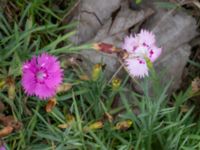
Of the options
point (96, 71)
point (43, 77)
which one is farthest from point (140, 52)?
point (43, 77)

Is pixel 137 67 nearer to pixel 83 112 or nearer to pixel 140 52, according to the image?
pixel 140 52

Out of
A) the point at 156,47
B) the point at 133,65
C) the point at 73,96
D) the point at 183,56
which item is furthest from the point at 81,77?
the point at 183,56

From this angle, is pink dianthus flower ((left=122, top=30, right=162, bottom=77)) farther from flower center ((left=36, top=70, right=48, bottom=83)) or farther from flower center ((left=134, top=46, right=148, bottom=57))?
flower center ((left=36, top=70, right=48, bottom=83))

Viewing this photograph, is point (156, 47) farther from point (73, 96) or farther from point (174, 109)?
point (73, 96)

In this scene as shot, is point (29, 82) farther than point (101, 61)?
No

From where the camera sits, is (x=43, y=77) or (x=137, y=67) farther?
(x=137, y=67)

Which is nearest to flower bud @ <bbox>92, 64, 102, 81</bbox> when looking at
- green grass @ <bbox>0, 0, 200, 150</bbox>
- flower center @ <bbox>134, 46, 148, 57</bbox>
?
green grass @ <bbox>0, 0, 200, 150</bbox>
